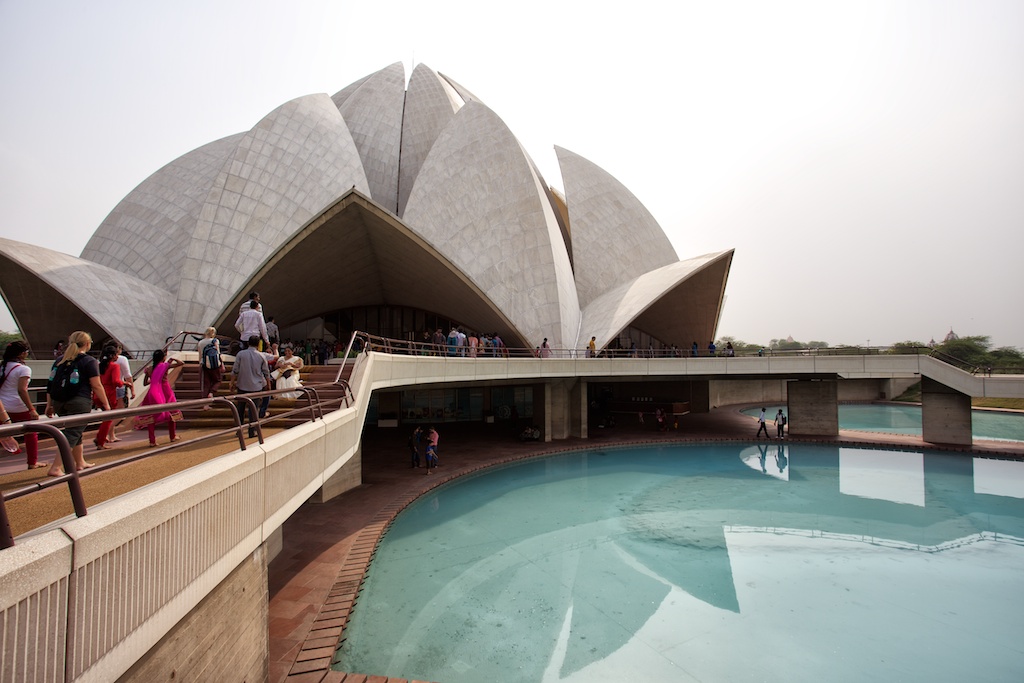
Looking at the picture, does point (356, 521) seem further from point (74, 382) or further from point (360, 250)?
point (360, 250)

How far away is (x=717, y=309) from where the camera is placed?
2517 cm

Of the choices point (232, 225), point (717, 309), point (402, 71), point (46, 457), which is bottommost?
point (46, 457)

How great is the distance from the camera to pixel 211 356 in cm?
681

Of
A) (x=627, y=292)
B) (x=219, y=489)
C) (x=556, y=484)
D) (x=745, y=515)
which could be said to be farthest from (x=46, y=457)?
(x=627, y=292)

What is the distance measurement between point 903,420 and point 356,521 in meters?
28.0

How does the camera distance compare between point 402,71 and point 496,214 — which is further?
point 402,71

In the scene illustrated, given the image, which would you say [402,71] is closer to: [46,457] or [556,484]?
[556,484]

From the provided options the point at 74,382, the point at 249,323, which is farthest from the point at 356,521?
the point at 74,382

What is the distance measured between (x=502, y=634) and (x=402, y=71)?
3396 centimetres

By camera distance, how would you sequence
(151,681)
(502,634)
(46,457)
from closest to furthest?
(151,681) → (46,457) → (502,634)

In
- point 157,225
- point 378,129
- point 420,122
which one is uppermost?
point 420,122

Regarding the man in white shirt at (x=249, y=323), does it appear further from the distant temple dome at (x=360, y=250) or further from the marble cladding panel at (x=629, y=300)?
the marble cladding panel at (x=629, y=300)

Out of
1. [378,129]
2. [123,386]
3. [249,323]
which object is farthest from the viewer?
[378,129]

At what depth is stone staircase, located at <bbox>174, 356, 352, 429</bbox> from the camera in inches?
245
